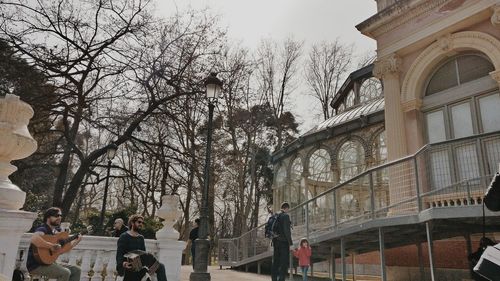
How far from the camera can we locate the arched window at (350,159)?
16.5 m

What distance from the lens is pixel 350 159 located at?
17047 mm

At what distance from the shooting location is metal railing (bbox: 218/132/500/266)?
801cm

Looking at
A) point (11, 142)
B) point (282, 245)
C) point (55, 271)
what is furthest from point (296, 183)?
point (11, 142)

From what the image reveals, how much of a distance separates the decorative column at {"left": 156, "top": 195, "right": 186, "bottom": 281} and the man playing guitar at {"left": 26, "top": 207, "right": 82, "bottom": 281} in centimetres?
207

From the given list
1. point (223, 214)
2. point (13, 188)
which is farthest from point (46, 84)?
point (223, 214)

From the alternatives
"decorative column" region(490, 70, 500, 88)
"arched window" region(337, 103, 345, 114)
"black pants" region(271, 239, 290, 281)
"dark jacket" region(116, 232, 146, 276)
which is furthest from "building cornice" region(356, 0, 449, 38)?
"dark jacket" region(116, 232, 146, 276)

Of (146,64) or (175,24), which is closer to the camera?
(146,64)

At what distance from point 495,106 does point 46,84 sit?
1271cm

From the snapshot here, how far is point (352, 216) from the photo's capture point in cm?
1037

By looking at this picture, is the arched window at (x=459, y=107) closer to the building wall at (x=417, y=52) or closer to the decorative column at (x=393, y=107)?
the building wall at (x=417, y=52)

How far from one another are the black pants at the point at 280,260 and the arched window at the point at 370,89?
1392 centimetres

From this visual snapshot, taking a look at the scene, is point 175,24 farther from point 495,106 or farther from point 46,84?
point 495,106

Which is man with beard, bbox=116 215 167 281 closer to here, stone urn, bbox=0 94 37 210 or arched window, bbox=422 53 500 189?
stone urn, bbox=0 94 37 210

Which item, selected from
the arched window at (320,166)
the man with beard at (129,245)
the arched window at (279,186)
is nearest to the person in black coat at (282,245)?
the man with beard at (129,245)
